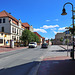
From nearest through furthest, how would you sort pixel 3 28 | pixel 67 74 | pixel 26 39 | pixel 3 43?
pixel 67 74 → pixel 3 43 → pixel 26 39 → pixel 3 28

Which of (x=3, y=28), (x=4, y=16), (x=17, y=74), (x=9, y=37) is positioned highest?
(x=4, y=16)

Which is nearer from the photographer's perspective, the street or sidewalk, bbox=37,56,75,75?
sidewalk, bbox=37,56,75,75

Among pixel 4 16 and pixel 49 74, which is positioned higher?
pixel 4 16

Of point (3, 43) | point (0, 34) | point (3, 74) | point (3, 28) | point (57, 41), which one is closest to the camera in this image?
point (3, 74)

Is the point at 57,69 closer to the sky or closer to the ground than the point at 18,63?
closer to the sky

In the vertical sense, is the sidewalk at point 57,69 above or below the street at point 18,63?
above

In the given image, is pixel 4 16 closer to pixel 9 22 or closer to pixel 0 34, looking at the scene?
pixel 9 22

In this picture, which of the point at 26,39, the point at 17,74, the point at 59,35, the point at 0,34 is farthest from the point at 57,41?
the point at 17,74

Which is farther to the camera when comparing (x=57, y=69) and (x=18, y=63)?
(x=18, y=63)

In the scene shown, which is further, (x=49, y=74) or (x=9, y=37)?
(x=9, y=37)

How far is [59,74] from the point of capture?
206 inches

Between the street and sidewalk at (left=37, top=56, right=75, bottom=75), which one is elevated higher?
sidewalk at (left=37, top=56, right=75, bottom=75)

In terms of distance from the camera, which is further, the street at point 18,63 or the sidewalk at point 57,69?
the street at point 18,63

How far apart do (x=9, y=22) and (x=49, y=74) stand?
36.8 metres
